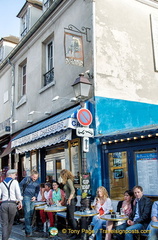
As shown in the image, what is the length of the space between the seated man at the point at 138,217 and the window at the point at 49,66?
6.01 m

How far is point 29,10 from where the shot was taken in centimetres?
1205

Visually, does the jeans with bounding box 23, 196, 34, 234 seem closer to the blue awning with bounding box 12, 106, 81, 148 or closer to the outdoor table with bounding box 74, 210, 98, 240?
the outdoor table with bounding box 74, 210, 98, 240

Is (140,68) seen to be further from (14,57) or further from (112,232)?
(14,57)

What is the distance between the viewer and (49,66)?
10211mm

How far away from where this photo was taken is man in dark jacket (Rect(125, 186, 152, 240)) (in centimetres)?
Answer: 471

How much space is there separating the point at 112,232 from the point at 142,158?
180 cm

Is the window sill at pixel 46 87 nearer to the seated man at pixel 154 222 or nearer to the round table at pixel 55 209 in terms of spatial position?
the round table at pixel 55 209

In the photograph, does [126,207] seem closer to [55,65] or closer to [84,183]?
[84,183]

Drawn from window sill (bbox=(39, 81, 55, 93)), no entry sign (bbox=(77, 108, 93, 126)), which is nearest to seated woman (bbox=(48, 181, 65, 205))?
no entry sign (bbox=(77, 108, 93, 126))

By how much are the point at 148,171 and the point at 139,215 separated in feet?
3.87

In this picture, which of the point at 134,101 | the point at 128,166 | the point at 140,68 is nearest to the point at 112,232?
the point at 128,166

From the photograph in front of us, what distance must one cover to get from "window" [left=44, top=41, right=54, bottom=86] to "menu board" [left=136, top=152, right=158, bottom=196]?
5112mm

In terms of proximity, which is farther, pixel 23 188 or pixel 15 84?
pixel 15 84

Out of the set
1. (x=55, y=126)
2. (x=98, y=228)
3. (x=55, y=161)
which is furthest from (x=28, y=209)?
(x=55, y=161)
